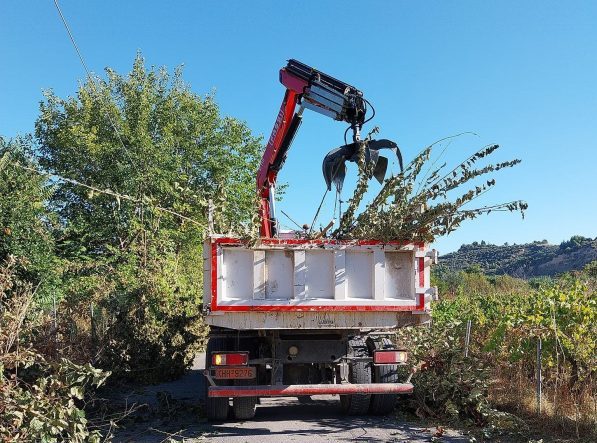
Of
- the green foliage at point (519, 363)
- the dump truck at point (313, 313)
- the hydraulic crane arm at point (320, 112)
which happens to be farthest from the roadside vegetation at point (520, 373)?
the hydraulic crane arm at point (320, 112)

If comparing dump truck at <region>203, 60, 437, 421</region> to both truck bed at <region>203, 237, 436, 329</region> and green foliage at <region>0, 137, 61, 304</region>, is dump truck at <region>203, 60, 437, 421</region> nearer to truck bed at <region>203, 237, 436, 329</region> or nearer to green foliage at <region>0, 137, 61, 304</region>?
truck bed at <region>203, 237, 436, 329</region>

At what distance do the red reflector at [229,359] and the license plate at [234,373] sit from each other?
0.06 m

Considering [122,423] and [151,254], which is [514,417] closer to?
[122,423]

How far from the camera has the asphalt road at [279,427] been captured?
6.44m

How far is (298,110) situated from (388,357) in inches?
163

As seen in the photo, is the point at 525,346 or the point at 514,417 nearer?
the point at 514,417

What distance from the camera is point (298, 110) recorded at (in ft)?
29.6

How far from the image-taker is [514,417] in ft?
21.7

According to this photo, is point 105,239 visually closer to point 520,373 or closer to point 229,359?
point 229,359

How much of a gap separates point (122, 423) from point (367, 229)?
394cm

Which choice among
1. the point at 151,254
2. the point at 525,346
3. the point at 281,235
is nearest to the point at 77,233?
the point at 151,254

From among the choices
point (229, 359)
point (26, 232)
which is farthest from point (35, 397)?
point (26, 232)

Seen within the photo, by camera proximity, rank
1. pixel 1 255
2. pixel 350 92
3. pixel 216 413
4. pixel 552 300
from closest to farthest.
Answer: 1. pixel 216 413
2. pixel 552 300
3. pixel 350 92
4. pixel 1 255

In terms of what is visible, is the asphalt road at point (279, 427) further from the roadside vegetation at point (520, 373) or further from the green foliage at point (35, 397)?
the green foliage at point (35, 397)
